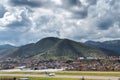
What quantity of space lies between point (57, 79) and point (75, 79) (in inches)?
357

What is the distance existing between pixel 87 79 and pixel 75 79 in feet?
18.7

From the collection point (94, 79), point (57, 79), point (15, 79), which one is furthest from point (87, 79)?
point (15, 79)

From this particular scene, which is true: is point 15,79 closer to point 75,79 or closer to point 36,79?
point 36,79

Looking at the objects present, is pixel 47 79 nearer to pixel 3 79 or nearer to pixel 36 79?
pixel 36 79

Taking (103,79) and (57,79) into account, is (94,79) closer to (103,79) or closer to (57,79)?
(103,79)

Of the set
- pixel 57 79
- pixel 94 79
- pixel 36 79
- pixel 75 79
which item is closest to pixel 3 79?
pixel 36 79

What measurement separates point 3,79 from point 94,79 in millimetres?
45458

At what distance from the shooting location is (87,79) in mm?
129875

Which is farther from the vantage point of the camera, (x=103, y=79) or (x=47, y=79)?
(x=47, y=79)

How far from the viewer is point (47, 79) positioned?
455 feet

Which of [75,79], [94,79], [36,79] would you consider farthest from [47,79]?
[94,79]

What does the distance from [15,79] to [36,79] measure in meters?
10.2

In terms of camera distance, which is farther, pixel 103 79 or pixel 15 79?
pixel 15 79

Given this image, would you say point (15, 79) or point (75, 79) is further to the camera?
point (15, 79)
